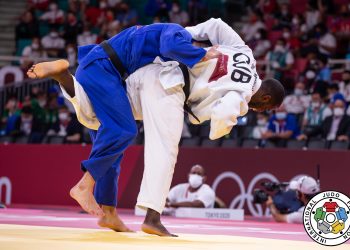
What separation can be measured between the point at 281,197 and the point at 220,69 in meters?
5.16

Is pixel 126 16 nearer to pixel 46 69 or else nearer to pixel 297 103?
pixel 297 103

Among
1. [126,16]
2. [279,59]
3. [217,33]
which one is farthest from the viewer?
[126,16]

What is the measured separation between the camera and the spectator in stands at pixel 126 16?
58.4 ft

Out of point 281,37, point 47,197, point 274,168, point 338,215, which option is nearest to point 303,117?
point 274,168

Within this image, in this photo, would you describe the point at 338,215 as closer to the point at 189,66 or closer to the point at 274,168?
the point at 189,66

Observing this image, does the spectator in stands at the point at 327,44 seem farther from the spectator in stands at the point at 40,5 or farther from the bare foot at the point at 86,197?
the bare foot at the point at 86,197

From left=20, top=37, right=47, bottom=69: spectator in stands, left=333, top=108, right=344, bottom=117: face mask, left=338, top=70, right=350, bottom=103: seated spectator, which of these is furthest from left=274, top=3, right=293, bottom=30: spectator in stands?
left=20, top=37, right=47, bottom=69: spectator in stands

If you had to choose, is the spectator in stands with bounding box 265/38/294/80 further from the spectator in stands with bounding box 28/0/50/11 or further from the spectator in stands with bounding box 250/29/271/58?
the spectator in stands with bounding box 28/0/50/11

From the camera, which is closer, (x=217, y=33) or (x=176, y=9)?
(x=217, y=33)

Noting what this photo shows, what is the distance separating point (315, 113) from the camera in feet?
41.7

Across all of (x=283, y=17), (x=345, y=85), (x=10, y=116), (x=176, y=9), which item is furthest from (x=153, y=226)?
(x=176, y=9)

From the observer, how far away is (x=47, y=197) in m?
12.9

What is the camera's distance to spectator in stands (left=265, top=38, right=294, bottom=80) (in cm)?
1479

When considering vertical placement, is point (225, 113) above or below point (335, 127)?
below
